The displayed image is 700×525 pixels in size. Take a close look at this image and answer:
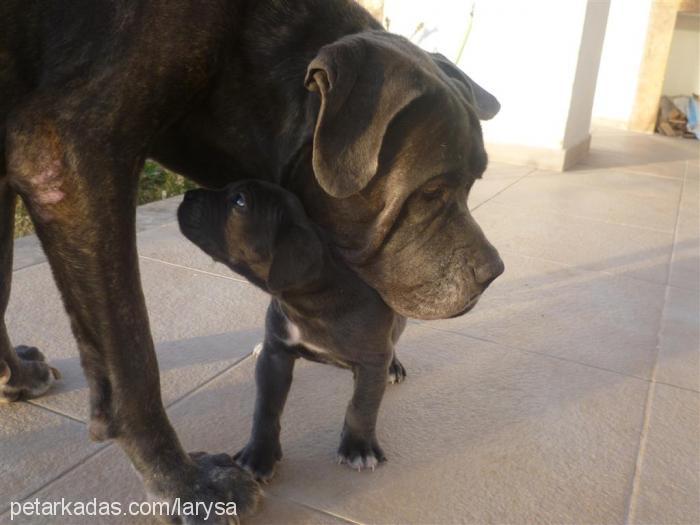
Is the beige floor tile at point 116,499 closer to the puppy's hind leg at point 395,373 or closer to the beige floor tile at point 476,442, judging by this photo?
the beige floor tile at point 476,442

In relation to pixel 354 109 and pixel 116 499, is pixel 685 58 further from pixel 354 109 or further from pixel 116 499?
pixel 116 499

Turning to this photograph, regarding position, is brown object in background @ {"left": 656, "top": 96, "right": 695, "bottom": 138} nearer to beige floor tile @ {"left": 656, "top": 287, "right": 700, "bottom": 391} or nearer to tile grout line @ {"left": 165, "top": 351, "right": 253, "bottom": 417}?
beige floor tile @ {"left": 656, "top": 287, "right": 700, "bottom": 391}

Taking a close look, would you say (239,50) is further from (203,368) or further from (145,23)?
(203,368)

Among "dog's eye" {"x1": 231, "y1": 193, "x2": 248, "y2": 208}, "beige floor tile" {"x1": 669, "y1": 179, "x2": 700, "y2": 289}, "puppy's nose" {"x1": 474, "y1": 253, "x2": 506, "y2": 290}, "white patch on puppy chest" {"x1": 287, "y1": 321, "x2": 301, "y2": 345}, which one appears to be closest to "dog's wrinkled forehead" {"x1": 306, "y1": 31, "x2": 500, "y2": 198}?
"dog's eye" {"x1": 231, "y1": 193, "x2": 248, "y2": 208}

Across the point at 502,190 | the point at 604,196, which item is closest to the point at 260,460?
the point at 502,190

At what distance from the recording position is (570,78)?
21.8 ft

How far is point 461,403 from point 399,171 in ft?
3.62

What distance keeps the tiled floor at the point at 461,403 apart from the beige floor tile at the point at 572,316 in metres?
0.01

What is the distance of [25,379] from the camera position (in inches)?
92.7

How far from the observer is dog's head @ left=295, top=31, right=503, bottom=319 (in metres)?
1.66

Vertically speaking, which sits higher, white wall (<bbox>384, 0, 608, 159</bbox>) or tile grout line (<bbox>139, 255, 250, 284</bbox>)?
white wall (<bbox>384, 0, 608, 159</bbox>)

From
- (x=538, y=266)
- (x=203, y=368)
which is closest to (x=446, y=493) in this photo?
(x=203, y=368)

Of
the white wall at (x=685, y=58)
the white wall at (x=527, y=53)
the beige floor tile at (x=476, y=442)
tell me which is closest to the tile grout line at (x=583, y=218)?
the white wall at (x=527, y=53)

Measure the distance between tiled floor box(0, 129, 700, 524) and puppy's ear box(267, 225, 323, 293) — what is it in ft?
2.11
